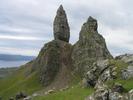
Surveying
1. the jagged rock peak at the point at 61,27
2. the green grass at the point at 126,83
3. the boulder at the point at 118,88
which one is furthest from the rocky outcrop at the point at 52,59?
the boulder at the point at 118,88

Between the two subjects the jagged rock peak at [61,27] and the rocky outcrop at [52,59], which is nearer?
the rocky outcrop at [52,59]

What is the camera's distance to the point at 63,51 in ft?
568

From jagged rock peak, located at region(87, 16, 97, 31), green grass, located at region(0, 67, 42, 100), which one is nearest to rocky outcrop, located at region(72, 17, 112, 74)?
jagged rock peak, located at region(87, 16, 97, 31)

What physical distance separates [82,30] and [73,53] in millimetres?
10087

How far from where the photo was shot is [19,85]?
554 ft

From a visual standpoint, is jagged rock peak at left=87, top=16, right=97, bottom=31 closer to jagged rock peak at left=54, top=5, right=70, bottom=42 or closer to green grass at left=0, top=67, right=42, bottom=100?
jagged rock peak at left=54, top=5, right=70, bottom=42

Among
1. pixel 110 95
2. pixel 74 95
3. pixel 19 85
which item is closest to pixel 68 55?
pixel 19 85

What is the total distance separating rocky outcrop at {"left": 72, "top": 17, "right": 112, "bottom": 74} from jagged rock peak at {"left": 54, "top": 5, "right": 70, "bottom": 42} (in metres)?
13.0

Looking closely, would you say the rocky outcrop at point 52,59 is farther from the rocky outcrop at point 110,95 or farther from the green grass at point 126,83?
the rocky outcrop at point 110,95

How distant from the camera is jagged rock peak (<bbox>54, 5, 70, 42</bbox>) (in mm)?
179625

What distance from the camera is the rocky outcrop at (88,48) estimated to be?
16000 cm

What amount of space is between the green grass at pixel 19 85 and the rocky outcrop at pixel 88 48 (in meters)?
18.2

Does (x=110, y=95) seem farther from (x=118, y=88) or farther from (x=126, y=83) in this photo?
(x=126, y=83)

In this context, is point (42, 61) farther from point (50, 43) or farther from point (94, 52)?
point (94, 52)
